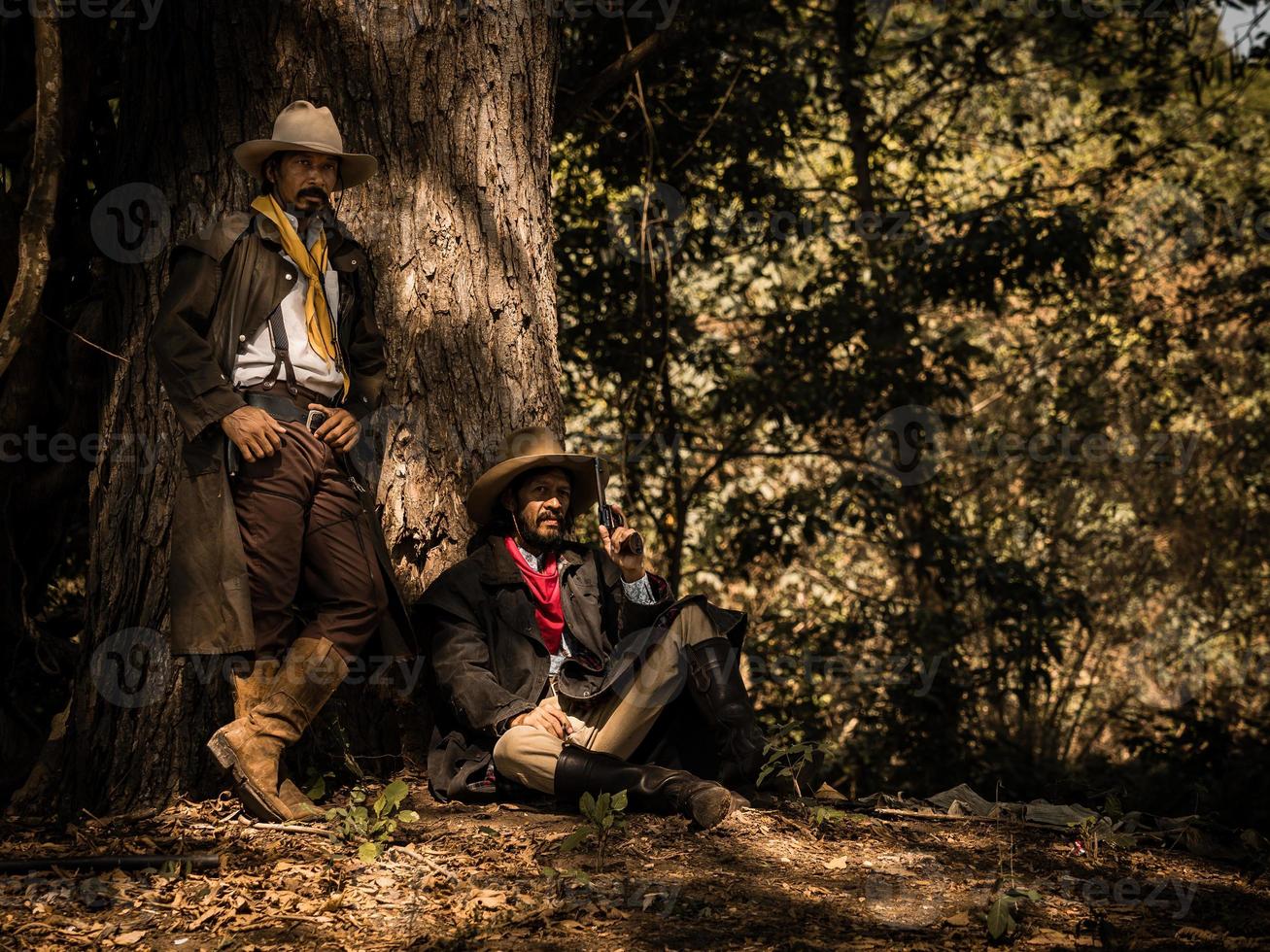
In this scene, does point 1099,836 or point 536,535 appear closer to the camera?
point 1099,836

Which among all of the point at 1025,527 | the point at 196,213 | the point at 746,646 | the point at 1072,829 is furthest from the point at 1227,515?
the point at 196,213

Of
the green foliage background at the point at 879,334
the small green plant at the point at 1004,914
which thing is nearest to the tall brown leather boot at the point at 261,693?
the small green plant at the point at 1004,914

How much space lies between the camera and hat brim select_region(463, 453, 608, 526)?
15.6 feet

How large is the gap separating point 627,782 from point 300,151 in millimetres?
2306

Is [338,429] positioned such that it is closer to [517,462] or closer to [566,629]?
[517,462]

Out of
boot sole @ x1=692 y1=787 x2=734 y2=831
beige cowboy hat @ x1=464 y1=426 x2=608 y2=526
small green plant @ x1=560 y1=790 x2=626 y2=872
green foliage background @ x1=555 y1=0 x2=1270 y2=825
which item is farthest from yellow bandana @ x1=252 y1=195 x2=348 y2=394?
green foliage background @ x1=555 y1=0 x2=1270 y2=825

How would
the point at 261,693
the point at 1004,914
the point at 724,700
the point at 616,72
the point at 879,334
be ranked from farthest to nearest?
the point at 879,334 < the point at 616,72 < the point at 724,700 < the point at 261,693 < the point at 1004,914

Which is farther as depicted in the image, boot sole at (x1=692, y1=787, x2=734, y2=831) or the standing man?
boot sole at (x1=692, y1=787, x2=734, y2=831)

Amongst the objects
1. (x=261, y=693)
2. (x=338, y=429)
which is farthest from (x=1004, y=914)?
(x=338, y=429)

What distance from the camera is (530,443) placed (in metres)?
4.83

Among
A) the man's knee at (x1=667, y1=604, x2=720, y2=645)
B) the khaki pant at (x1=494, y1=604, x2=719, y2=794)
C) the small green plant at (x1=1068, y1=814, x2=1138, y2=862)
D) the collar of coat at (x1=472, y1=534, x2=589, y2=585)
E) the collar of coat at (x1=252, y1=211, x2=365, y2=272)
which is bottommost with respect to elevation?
the small green plant at (x1=1068, y1=814, x2=1138, y2=862)

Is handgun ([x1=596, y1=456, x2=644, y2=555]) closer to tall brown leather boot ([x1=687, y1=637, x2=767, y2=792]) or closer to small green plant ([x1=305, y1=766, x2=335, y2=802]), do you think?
tall brown leather boot ([x1=687, y1=637, x2=767, y2=792])

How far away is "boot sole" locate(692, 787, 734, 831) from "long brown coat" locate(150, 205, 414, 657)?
148 cm

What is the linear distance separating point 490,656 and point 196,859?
4.21 ft
